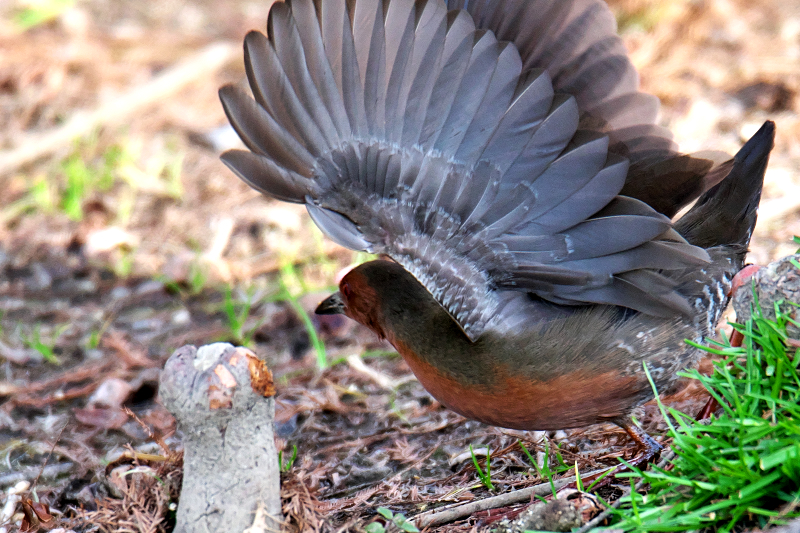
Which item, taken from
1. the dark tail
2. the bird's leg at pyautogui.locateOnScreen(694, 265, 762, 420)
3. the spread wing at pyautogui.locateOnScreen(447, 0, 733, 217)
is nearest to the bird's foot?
the bird's leg at pyautogui.locateOnScreen(694, 265, 762, 420)

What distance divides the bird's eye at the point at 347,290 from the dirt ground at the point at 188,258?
20.2 inches

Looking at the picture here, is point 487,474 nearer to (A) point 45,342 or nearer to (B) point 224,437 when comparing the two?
(B) point 224,437

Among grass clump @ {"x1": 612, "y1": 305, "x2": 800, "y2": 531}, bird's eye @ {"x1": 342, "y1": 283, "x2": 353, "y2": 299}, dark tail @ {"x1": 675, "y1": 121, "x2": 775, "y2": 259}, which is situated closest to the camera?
grass clump @ {"x1": 612, "y1": 305, "x2": 800, "y2": 531}

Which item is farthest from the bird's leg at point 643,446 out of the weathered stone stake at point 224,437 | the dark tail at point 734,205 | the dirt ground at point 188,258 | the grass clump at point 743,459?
the weathered stone stake at point 224,437

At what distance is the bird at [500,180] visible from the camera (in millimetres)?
3062

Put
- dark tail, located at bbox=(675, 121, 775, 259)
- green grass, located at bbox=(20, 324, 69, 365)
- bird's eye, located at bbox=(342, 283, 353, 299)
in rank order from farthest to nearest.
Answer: green grass, located at bbox=(20, 324, 69, 365)
bird's eye, located at bbox=(342, 283, 353, 299)
dark tail, located at bbox=(675, 121, 775, 259)

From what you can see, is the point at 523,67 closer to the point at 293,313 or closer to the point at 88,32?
the point at 293,313

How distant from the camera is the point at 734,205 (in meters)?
3.54

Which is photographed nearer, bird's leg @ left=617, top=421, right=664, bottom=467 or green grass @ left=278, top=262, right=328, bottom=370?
bird's leg @ left=617, top=421, right=664, bottom=467

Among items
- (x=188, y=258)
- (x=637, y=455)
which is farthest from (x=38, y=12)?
(x=637, y=455)

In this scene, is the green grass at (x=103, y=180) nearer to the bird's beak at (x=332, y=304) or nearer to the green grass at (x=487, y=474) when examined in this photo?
the bird's beak at (x=332, y=304)

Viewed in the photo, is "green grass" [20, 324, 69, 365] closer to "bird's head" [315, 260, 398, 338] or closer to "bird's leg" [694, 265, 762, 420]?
"bird's head" [315, 260, 398, 338]

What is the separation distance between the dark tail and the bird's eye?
1545mm

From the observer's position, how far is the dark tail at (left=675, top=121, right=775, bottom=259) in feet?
11.3
